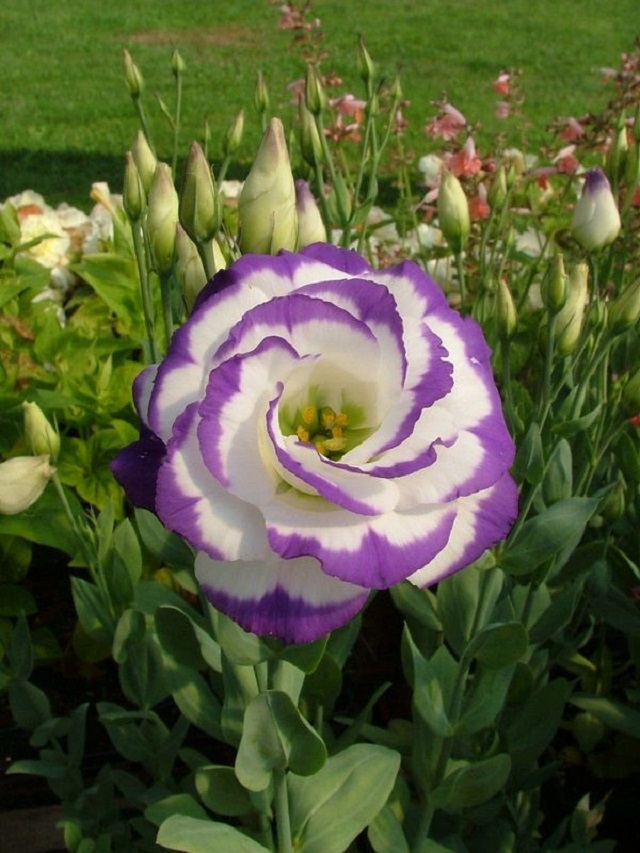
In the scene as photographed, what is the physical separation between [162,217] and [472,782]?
2.28 feet

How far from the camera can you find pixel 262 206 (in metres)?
0.79

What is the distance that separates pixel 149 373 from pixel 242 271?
12 cm

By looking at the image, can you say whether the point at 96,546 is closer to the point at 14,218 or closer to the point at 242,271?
the point at 242,271

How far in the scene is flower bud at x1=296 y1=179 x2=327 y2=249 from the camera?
2.93ft

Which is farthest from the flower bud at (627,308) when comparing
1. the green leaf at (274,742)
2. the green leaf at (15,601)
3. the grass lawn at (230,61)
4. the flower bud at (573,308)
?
the grass lawn at (230,61)

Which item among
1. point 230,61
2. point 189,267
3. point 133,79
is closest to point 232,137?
point 133,79

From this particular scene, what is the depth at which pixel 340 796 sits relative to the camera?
101cm

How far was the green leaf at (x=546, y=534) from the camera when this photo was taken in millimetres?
940

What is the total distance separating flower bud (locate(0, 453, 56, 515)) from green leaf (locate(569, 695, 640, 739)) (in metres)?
0.81

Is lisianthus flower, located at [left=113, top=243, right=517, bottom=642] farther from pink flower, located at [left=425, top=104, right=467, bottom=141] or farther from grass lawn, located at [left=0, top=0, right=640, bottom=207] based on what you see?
grass lawn, located at [left=0, top=0, right=640, bottom=207]

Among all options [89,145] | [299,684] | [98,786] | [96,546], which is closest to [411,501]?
[299,684]

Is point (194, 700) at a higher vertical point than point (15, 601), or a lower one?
higher

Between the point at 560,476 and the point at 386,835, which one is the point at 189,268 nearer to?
the point at 560,476

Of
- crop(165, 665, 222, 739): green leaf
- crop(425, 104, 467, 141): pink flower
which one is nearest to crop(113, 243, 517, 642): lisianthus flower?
crop(165, 665, 222, 739): green leaf
